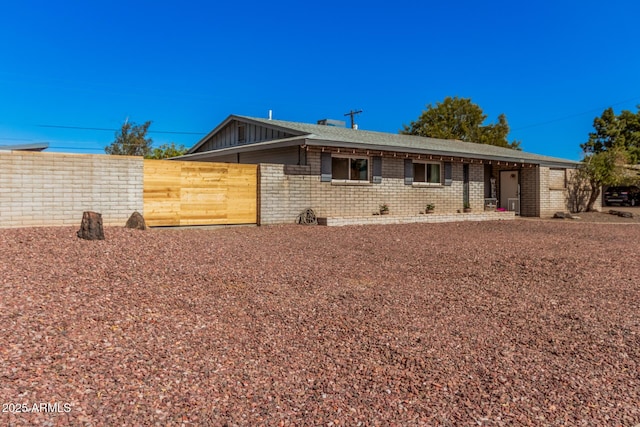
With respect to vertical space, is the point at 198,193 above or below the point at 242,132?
below

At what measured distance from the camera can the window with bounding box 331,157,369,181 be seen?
15.3 meters

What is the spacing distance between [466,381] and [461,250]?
6.23 metres

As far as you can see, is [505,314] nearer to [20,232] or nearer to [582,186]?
[20,232]

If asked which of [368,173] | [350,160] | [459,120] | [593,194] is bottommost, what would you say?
[593,194]

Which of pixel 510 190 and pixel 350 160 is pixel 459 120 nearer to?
pixel 510 190

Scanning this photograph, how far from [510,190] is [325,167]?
12.2m

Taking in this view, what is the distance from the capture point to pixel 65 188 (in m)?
10.2

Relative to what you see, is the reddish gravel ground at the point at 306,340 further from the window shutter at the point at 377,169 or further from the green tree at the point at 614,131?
the green tree at the point at 614,131

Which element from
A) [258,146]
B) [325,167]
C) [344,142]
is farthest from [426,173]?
[258,146]

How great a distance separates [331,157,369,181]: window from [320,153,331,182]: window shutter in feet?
1.12

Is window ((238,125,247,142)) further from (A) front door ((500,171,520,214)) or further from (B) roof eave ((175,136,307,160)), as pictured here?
(A) front door ((500,171,520,214))

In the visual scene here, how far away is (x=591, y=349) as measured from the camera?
12.7 ft

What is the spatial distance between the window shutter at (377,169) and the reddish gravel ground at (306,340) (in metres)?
8.69

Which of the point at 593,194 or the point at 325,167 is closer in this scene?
the point at 325,167
